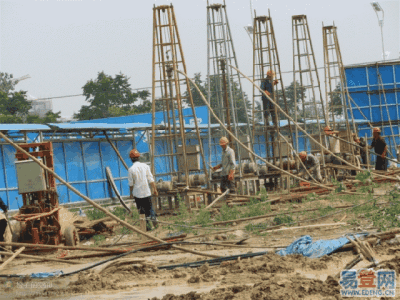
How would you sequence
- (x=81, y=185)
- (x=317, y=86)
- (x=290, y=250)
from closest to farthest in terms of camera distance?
(x=290, y=250) < (x=317, y=86) < (x=81, y=185)

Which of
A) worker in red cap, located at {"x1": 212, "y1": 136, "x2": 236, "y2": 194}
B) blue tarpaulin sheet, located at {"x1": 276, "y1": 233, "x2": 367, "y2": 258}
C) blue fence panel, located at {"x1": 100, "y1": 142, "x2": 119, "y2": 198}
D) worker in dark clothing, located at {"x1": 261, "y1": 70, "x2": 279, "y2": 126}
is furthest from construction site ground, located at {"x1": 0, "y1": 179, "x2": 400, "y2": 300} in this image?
blue fence panel, located at {"x1": 100, "y1": 142, "x2": 119, "y2": 198}

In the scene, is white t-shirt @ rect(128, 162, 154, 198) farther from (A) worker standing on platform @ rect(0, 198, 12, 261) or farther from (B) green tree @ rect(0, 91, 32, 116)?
(B) green tree @ rect(0, 91, 32, 116)

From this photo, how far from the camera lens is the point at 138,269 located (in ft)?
28.5

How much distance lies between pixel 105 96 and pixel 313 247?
4953 centimetres

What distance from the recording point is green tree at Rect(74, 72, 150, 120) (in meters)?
56.4

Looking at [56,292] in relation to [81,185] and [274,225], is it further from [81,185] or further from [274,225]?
[81,185]

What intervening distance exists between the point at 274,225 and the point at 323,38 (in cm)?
1450

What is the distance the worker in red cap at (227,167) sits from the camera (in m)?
16.5

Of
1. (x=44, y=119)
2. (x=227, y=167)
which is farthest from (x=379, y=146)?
(x=44, y=119)

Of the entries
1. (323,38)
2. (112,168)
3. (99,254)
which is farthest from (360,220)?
(112,168)

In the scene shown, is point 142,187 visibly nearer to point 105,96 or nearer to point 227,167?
point 227,167

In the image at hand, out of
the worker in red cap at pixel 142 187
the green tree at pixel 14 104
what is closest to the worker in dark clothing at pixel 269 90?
the worker in red cap at pixel 142 187

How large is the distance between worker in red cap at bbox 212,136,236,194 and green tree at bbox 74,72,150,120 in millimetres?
39386

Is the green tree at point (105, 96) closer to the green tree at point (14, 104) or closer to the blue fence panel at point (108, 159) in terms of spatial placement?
the green tree at point (14, 104)
